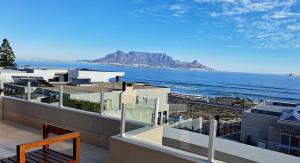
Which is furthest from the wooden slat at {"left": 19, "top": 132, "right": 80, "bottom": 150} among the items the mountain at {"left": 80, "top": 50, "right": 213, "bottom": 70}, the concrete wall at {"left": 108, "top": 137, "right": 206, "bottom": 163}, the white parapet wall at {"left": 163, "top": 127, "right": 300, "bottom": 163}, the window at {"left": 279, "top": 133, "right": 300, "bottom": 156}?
the mountain at {"left": 80, "top": 50, "right": 213, "bottom": 70}

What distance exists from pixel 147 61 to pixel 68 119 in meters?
168

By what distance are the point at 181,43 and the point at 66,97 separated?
3290 inches

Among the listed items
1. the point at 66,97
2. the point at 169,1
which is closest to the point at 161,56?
the point at 169,1

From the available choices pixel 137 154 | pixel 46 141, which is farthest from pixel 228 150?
pixel 46 141

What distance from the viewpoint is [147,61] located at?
569 ft

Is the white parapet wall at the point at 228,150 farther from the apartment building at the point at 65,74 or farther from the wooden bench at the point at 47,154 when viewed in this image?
the apartment building at the point at 65,74

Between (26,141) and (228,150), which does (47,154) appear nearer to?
(228,150)

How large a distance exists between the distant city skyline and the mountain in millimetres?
70251

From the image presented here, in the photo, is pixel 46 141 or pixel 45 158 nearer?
pixel 46 141

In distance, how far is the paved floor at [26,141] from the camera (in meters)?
4.44

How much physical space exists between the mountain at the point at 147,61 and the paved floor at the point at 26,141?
161 meters

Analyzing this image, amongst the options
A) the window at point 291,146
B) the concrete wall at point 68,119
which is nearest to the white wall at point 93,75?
the concrete wall at point 68,119

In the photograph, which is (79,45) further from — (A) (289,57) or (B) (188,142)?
(B) (188,142)

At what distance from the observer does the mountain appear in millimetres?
170125
